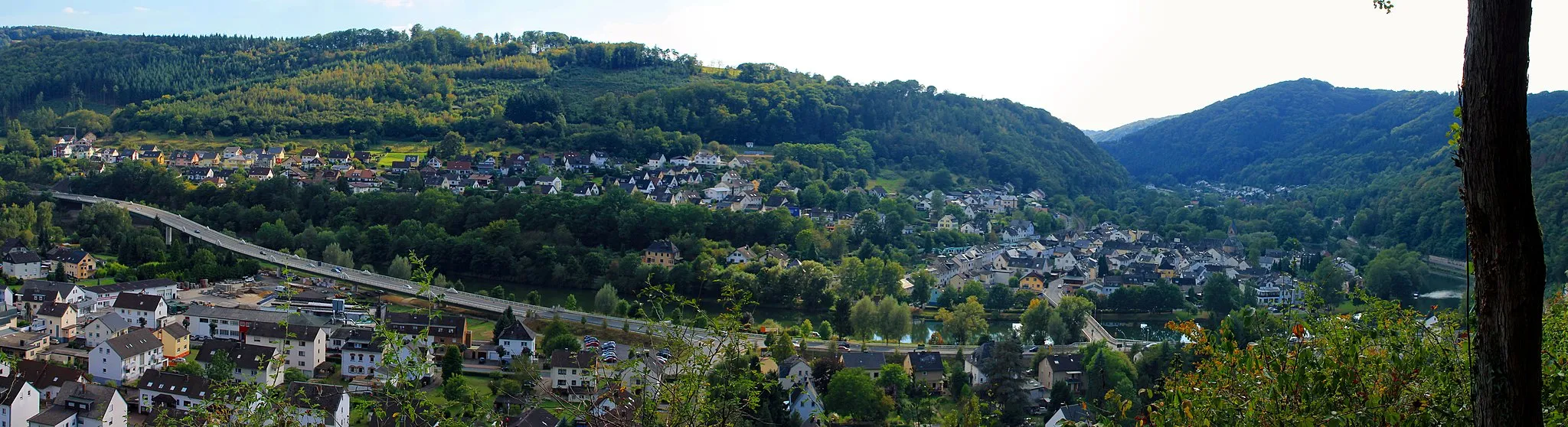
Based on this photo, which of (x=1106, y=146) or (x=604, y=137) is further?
(x=1106, y=146)

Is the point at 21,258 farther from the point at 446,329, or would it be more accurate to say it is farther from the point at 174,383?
the point at 174,383

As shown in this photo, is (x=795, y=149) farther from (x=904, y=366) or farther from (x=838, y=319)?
(x=904, y=366)

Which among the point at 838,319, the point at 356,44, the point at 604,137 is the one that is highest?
the point at 356,44

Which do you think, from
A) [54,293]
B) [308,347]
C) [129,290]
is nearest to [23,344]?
[54,293]

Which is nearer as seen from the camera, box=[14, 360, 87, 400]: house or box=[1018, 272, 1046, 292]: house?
box=[14, 360, 87, 400]: house

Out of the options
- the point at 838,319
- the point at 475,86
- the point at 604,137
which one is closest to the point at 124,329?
the point at 838,319

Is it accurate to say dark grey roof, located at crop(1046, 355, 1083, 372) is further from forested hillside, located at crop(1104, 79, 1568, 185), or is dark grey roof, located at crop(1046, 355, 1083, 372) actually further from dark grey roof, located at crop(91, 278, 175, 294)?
forested hillside, located at crop(1104, 79, 1568, 185)

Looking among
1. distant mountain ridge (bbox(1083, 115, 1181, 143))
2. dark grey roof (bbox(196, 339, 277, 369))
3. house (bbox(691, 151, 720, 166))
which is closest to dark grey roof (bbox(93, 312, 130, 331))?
dark grey roof (bbox(196, 339, 277, 369))
